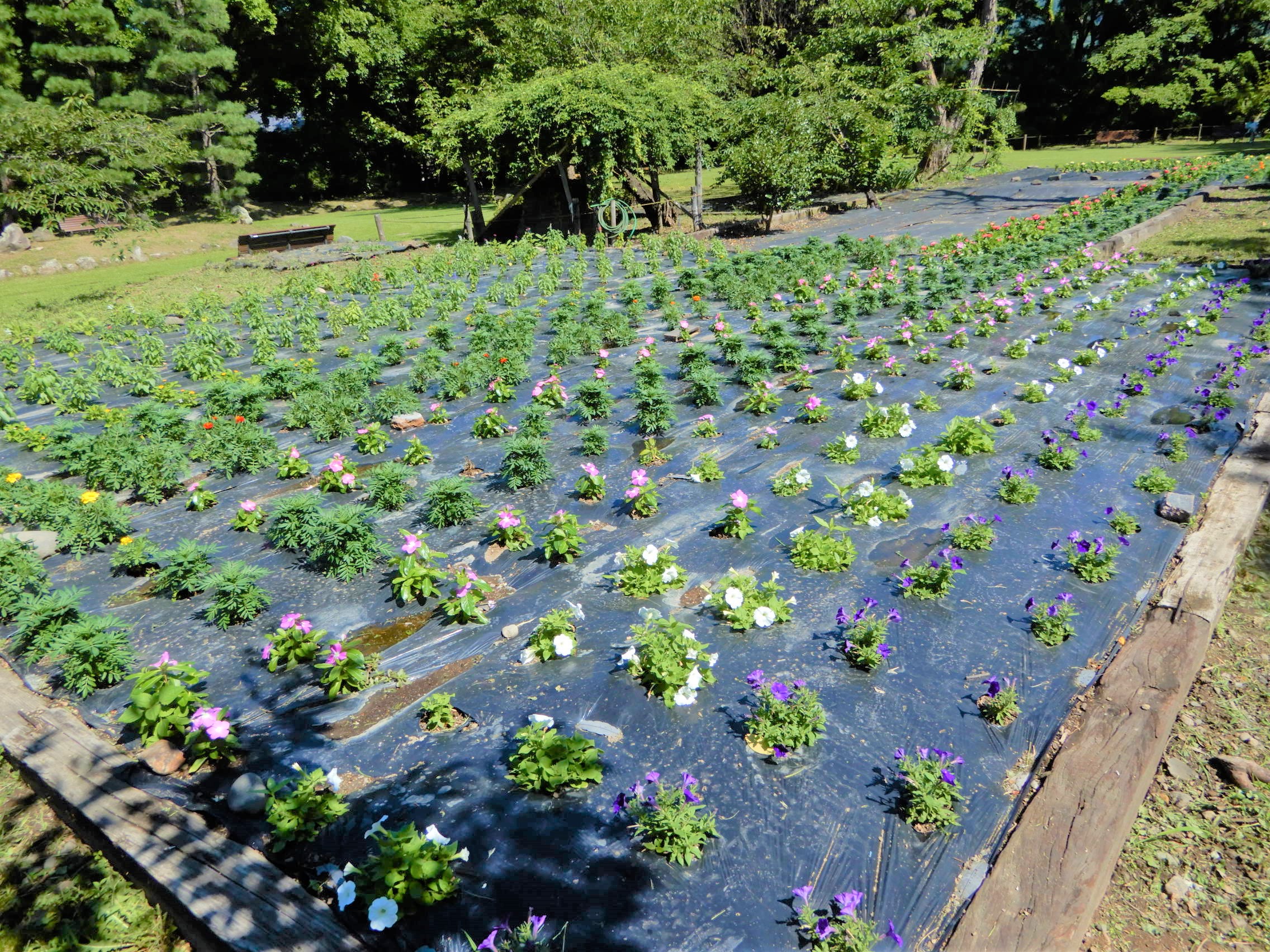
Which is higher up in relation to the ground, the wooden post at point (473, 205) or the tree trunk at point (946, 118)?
the tree trunk at point (946, 118)

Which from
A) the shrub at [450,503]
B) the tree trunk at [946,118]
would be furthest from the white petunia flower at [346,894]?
the tree trunk at [946,118]

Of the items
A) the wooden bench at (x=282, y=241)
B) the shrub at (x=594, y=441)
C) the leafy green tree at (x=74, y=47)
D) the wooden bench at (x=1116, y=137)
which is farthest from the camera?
the wooden bench at (x=1116, y=137)

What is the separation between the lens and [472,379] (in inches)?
268

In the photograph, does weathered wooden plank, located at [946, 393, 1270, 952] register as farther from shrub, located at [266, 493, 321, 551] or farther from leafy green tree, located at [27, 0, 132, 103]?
leafy green tree, located at [27, 0, 132, 103]

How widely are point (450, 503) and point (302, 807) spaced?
7.01 feet

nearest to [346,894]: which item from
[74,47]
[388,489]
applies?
[388,489]

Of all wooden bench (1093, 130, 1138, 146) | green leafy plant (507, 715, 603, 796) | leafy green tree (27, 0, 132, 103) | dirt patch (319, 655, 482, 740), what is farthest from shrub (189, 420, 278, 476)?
wooden bench (1093, 130, 1138, 146)

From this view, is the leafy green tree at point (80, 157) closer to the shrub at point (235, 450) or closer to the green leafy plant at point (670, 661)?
the shrub at point (235, 450)

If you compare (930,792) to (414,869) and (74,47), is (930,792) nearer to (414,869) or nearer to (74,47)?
(414,869)

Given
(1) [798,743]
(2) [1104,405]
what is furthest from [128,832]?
(2) [1104,405]

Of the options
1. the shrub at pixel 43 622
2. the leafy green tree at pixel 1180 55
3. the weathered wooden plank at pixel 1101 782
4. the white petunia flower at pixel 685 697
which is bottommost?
the weathered wooden plank at pixel 1101 782

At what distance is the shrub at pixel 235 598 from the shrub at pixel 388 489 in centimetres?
101

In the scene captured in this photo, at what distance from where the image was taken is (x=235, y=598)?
3.75 meters

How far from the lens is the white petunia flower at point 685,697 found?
298 cm
